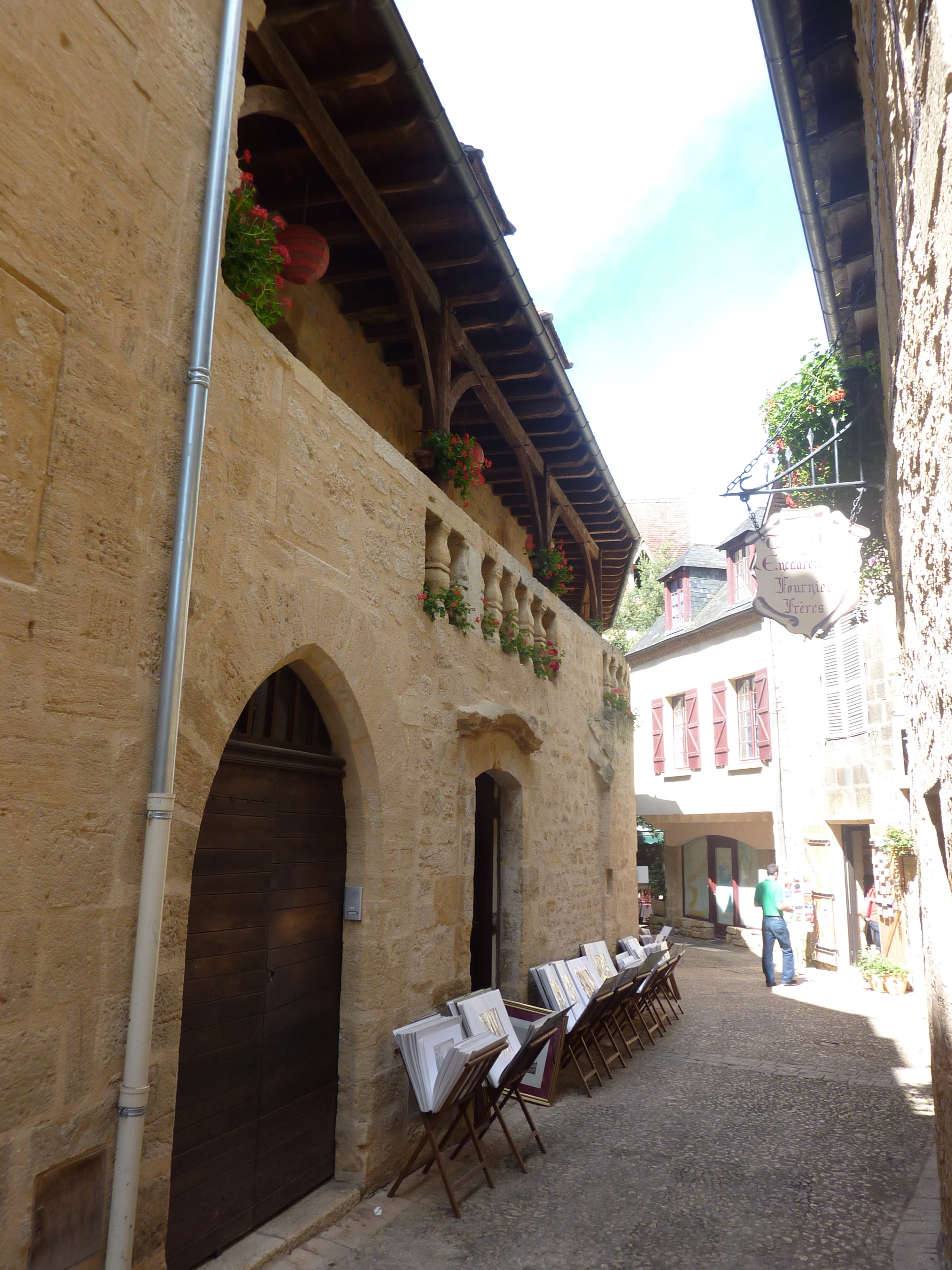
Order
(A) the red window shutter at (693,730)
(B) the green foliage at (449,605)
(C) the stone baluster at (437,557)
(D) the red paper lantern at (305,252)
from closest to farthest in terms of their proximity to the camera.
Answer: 1. (D) the red paper lantern at (305,252)
2. (B) the green foliage at (449,605)
3. (C) the stone baluster at (437,557)
4. (A) the red window shutter at (693,730)

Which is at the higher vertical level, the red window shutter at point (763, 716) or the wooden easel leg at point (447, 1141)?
the red window shutter at point (763, 716)

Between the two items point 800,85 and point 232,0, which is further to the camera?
point 800,85

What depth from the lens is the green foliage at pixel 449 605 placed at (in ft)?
16.3

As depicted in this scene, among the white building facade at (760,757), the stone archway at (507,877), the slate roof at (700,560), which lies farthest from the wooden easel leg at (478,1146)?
the slate roof at (700,560)

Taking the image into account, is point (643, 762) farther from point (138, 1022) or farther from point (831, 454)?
point (138, 1022)

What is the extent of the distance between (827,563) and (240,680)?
12.7ft

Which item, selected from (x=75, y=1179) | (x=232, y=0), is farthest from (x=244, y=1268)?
(x=232, y=0)

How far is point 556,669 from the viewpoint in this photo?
7395 mm

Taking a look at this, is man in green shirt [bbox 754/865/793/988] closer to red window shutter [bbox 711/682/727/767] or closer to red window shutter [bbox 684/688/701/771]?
red window shutter [bbox 711/682/727/767]

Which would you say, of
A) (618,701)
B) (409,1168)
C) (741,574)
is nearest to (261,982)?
(409,1168)

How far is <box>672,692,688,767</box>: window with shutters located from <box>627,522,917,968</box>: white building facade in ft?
0.11

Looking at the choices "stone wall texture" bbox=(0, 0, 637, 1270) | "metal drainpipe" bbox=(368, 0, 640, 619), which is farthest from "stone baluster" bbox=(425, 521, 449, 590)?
"metal drainpipe" bbox=(368, 0, 640, 619)

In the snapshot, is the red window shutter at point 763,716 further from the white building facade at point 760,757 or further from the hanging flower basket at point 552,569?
the hanging flower basket at point 552,569

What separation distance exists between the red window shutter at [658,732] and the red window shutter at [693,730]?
76 cm
